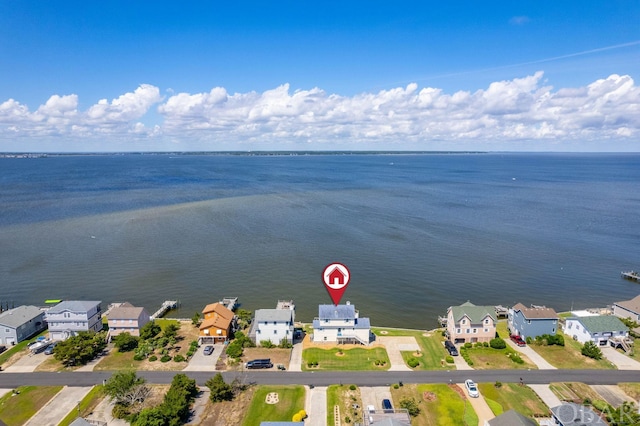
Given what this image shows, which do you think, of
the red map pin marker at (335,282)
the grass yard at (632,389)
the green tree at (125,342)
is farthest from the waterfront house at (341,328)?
the grass yard at (632,389)

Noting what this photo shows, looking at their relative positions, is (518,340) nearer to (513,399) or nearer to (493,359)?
(493,359)

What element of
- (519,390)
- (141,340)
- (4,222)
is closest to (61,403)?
(141,340)

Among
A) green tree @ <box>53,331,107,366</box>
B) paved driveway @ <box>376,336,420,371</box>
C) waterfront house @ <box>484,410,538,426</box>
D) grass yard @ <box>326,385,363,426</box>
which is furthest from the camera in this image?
paved driveway @ <box>376,336,420,371</box>

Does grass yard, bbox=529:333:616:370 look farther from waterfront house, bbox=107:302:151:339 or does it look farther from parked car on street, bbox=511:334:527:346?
waterfront house, bbox=107:302:151:339

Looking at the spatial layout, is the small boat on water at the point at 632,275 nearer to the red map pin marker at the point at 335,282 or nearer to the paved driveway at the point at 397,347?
the paved driveway at the point at 397,347

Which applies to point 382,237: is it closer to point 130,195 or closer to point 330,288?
point 330,288

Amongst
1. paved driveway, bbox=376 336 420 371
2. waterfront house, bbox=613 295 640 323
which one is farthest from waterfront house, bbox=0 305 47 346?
waterfront house, bbox=613 295 640 323
